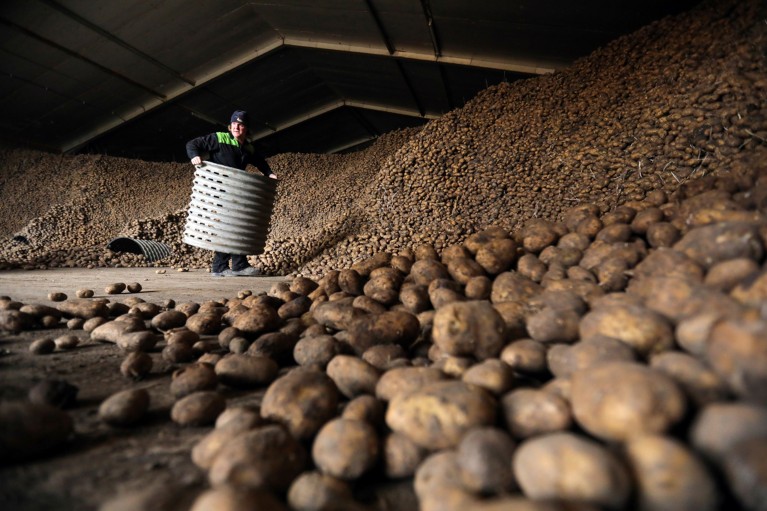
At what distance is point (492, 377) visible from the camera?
129 cm

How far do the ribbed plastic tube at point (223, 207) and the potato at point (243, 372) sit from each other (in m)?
3.68

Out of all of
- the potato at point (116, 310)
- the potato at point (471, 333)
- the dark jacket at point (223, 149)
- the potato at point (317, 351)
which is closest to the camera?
the potato at point (471, 333)

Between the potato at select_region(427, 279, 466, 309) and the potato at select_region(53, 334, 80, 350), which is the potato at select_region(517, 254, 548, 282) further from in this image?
the potato at select_region(53, 334, 80, 350)

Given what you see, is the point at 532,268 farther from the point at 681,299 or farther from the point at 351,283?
the point at 351,283

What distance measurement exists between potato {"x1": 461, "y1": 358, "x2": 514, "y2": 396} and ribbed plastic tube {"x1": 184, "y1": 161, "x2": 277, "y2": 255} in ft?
14.7

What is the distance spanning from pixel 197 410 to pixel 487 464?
1.03 metres

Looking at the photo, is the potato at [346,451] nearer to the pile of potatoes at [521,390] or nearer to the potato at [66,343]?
the pile of potatoes at [521,390]

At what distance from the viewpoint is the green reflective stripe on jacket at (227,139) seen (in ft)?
19.9

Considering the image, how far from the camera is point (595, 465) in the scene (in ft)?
2.70

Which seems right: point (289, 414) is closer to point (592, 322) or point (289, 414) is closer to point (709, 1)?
point (592, 322)

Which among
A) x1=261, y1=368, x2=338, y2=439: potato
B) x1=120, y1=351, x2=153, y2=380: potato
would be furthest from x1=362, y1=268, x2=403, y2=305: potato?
x1=120, y1=351, x2=153, y2=380: potato

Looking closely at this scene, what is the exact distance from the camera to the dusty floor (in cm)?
103

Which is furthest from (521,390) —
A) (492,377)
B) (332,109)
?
(332,109)

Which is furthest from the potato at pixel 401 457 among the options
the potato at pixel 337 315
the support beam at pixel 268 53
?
the support beam at pixel 268 53
